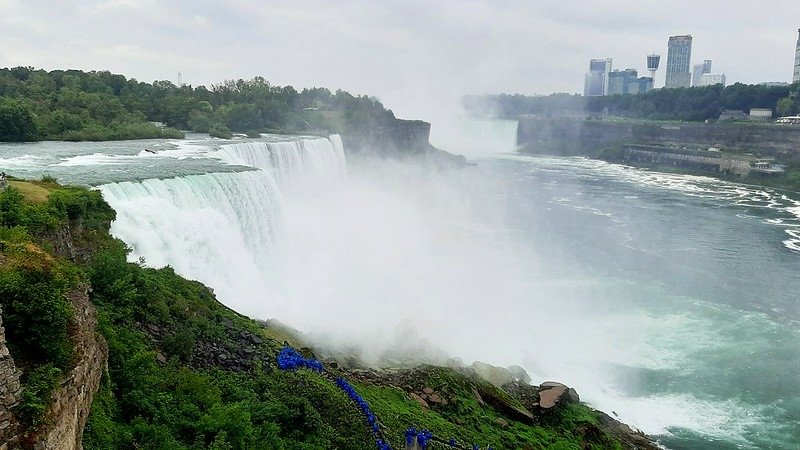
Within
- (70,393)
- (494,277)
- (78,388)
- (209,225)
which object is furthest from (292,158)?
(70,393)

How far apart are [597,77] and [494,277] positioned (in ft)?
524

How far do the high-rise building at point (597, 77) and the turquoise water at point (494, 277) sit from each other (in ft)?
469

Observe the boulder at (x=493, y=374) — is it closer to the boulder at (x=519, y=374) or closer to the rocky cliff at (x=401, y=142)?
the boulder at (x=519, y=374)

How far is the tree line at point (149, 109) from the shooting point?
83.5ft

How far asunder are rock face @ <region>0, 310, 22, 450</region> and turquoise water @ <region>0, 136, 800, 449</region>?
7250 mm

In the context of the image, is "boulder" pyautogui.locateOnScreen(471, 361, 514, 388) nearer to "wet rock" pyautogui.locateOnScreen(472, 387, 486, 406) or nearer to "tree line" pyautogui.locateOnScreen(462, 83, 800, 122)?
"wet rock" pyautogui.locateOnScreen(472, 387, 486, 406)

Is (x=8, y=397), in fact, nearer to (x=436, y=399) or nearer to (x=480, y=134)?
(x=436, y=399)

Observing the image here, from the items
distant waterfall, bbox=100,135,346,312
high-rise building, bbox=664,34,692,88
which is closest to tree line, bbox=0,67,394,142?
distant waterfall, bbox=100,135,346,312

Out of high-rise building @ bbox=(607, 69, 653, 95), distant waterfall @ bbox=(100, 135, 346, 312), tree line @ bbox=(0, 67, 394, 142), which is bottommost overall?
distant waterfall @ bbox=(100, 135, 346, 312)

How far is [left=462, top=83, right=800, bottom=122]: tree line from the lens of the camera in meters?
74.1

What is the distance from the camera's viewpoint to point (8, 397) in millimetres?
4328

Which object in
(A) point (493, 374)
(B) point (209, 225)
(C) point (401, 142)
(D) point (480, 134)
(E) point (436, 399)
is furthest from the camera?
(D) point (480, 134)

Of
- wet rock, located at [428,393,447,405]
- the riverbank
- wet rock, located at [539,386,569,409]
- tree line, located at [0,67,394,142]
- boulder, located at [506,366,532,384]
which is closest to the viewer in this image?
wet rock, located at [428,393,447,405]

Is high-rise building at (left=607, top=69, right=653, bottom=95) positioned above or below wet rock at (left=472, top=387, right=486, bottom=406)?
above
